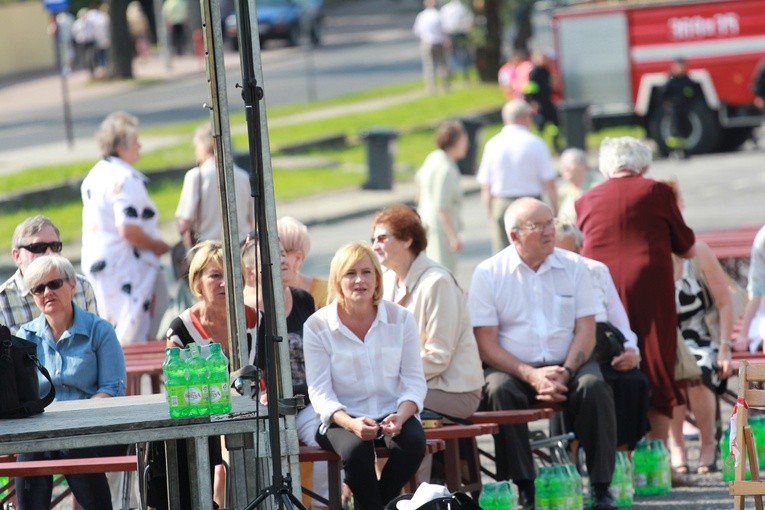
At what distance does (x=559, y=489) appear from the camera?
24.6ft

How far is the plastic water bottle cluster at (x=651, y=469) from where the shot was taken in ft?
26.9

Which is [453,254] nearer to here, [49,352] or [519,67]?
[49,352]

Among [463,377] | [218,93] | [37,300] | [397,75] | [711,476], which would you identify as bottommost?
[711,476]

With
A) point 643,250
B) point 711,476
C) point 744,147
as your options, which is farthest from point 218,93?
point 744,147

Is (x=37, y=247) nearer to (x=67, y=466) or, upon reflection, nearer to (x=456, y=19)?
(x=67, y=466)

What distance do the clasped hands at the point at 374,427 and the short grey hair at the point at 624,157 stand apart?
238 cm

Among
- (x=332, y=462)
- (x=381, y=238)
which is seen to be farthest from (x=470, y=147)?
(x=332, y=462)

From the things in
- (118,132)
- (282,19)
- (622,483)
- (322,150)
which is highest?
(282,19)

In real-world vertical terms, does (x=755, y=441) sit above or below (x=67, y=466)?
below

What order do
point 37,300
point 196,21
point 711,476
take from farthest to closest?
point 196,21 → point 711,476 → point 37,300

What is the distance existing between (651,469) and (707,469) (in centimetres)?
58

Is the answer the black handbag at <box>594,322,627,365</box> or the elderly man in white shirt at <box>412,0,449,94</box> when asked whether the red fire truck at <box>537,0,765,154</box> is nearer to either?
the elderly man in white shirt at <box>412,0,449,94</box>

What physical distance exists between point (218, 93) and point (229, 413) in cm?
124

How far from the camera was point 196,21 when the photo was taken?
4556 centimetres
